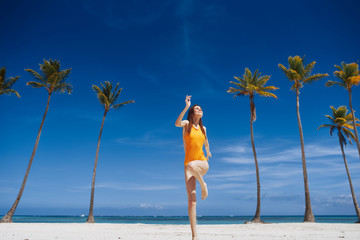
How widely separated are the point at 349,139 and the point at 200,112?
28.0 m

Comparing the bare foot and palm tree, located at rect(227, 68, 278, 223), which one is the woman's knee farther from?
palm tree, located at rect(227, 68, 278, 223)

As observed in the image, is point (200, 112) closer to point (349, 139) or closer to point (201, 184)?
point (201, 184)

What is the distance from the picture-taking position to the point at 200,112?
16.3 ft

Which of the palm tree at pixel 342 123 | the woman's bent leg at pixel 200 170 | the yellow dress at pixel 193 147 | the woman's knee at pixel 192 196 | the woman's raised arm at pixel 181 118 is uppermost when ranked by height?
the palm tree at pixel 342 123

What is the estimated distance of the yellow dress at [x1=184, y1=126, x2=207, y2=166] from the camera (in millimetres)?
4543

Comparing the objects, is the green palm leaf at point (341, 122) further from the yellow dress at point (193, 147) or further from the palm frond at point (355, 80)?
the yellow dress at point (193, 147)

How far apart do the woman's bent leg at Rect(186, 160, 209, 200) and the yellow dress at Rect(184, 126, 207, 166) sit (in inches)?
4.2

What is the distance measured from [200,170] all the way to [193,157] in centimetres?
25

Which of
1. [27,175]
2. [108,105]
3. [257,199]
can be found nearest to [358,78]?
[257,199]

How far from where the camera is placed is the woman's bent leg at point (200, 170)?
4.38 m

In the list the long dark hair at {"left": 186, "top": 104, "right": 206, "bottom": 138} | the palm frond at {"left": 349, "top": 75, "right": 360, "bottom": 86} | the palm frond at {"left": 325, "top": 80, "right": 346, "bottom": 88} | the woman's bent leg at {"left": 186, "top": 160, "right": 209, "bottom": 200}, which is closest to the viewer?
the woman's bent leg at {"left": 186, "top": 160, "right": 209, "bottom": 200}
